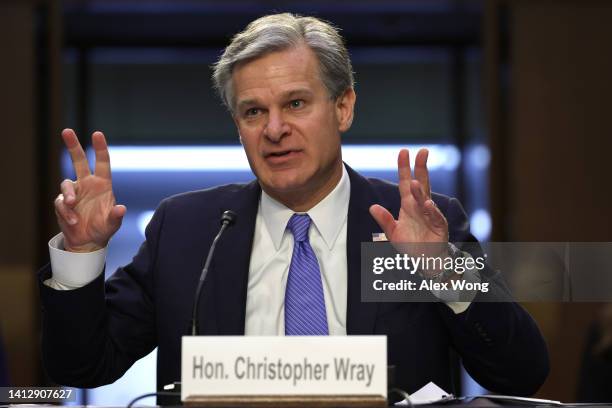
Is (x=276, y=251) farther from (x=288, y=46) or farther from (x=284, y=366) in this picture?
(x=284, y=366)

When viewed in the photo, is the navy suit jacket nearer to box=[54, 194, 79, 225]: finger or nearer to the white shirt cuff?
the white shirt cuff

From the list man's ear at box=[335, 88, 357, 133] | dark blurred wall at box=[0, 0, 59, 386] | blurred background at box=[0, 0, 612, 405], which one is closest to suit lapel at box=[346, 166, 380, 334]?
man's ear at box=[335, 88, 357, 133]

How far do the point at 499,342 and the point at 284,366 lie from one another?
606 mm

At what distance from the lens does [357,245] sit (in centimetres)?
213

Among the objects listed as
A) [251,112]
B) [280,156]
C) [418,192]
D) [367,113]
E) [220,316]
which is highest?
[367,113]

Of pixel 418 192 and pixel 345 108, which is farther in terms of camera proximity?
pixel 345 108

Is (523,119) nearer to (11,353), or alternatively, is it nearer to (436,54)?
(436,54)

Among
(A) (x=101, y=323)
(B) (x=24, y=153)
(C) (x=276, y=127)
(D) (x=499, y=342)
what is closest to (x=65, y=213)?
(A) (x=101, y=323)

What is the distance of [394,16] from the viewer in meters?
5.63

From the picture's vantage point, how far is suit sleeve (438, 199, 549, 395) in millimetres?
1930

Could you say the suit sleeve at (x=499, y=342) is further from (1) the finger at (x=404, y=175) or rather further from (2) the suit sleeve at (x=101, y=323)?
(2) the suit sleeve at (x=101, y=323)

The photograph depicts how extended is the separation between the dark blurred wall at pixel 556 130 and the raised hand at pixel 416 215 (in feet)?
10.6

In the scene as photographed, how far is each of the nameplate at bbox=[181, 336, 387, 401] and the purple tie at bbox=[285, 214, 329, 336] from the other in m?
0.49

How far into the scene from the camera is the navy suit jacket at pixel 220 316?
198 centimetres
